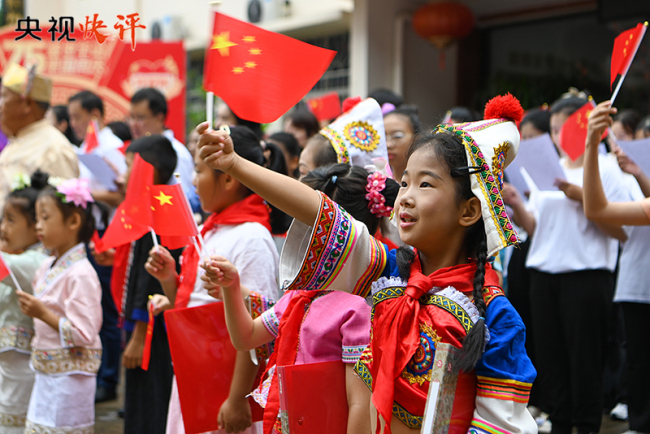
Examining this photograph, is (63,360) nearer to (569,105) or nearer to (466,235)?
(466,235)

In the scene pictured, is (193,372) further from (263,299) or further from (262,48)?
(262,48)

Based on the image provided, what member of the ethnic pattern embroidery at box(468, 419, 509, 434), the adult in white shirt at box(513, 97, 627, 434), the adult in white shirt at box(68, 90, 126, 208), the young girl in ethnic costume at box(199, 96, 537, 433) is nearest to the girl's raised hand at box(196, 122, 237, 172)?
the young girl in ethnic costume at box(199, 96, 537, 433)

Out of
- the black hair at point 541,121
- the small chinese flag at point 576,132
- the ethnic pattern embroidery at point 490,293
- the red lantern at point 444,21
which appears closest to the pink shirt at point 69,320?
the ethnic pattern embroidery at point 490,293

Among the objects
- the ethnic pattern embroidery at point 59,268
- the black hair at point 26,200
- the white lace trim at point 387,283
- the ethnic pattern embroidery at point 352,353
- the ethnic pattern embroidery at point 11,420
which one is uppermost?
the white lace trim at point 387,283

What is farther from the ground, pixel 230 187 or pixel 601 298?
pixel 230 187

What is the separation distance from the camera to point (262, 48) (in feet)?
5.67

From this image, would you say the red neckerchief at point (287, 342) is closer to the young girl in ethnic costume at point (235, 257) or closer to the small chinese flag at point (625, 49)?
the young girl in ethnic costume at point (235, 257)

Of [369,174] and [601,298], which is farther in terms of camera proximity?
[601,298]

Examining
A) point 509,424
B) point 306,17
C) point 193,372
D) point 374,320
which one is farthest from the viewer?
point 306,17

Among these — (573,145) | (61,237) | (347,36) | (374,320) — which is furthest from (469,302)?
(347,36)

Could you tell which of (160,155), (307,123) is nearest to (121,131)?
(307,123)

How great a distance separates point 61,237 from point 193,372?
1.36 meters

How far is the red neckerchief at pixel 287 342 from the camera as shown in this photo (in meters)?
1.94

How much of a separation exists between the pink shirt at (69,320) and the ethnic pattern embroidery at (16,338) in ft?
0.49
